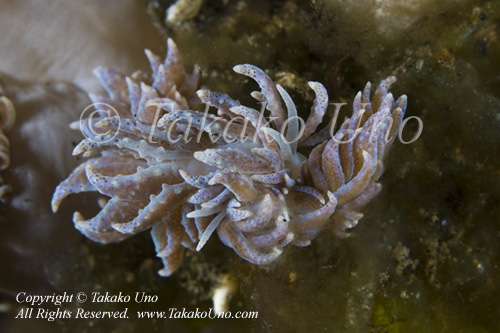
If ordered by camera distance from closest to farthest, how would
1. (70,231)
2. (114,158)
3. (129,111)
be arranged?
(114,158) < (129,111) < (70,231)

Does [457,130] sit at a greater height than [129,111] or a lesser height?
greater

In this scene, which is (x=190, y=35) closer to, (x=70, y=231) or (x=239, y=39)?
→ (x=239, y=39)

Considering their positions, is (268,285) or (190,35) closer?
(268,285)

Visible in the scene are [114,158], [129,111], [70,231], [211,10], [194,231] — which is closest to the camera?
[194,231]

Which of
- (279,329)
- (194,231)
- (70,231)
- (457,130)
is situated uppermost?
(457,130)

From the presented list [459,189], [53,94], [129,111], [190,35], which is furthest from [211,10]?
[459,189]

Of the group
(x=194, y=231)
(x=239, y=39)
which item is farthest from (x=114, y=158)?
(x=239, y=39)
